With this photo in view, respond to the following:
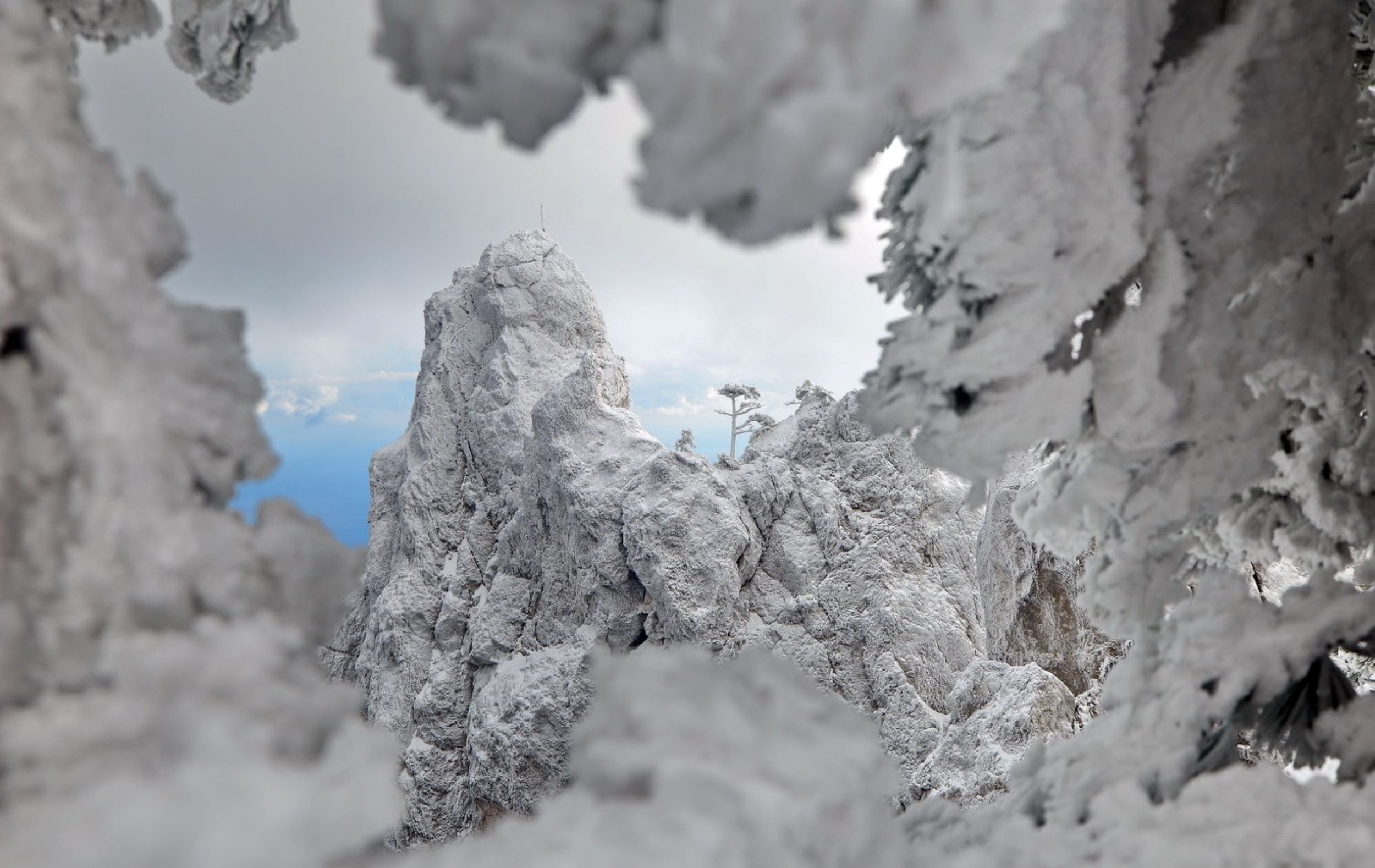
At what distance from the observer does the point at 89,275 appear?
0.89 m

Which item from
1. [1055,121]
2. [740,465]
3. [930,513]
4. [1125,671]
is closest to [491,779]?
[740,465]

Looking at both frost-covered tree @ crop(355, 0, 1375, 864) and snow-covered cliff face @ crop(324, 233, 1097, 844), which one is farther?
snow-covered cliff face @ crop(324, 233, 1097, 844)

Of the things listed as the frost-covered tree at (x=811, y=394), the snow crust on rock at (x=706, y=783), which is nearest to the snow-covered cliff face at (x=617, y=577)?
the frost-covered tree at (x=811, y=394)

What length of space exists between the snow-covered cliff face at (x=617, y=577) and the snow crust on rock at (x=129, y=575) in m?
6.65

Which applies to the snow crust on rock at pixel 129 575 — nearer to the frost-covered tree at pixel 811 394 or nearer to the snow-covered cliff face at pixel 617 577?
the snow-covered cliff face at pixel 617 577

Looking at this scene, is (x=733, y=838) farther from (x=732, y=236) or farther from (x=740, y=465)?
(x=740, y=465)

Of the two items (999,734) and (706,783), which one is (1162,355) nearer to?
(706,783)

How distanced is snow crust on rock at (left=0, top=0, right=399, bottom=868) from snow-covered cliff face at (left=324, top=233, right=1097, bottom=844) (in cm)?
665

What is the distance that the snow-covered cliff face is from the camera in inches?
347

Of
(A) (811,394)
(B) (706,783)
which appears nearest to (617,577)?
(A) (811,394)

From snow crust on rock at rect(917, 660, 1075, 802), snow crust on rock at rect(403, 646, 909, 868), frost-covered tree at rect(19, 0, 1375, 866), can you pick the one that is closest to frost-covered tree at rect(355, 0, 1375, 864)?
frost-covered tree at rect(19, 0, 1375, 866)

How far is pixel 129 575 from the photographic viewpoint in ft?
2.83

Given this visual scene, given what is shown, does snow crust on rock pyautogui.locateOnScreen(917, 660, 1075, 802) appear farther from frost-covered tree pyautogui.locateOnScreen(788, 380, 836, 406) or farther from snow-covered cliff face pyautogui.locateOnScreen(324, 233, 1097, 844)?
frost-covered tree pyautogui.locateOnScreen(788, 380, 836, 406)

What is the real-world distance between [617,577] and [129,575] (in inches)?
342
